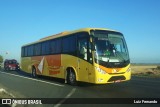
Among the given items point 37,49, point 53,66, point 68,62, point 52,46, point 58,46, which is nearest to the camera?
point 68,62

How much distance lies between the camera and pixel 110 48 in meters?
17.2

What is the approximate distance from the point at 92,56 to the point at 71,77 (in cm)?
335

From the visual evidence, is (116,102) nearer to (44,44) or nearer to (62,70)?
(62,70)

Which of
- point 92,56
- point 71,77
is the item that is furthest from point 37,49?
point 92,56

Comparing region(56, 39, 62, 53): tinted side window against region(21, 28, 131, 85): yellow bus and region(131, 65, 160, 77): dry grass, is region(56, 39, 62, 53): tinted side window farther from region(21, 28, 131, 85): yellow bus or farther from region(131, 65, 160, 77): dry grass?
region(131, 65, 160, 77): dry grass

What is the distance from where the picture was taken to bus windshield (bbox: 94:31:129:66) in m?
16.8

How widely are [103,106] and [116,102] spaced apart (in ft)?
3.12

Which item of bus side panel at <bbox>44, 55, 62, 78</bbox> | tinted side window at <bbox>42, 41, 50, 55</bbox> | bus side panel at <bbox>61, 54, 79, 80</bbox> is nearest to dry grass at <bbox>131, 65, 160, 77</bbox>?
tinted side window at <bbox>42, 41, 50, 55</bbox>

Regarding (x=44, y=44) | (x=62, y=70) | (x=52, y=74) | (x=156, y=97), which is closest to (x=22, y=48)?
(x=44, y=44)

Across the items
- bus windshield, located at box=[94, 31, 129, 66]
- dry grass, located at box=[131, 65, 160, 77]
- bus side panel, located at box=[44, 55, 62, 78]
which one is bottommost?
dry grass, located at box=[131, 65, 160, 77]

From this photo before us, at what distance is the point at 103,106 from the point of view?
38.4 ft

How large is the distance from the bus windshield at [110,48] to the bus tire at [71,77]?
10.2 ft

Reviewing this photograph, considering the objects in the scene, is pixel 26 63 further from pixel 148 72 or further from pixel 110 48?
pixel 110 48

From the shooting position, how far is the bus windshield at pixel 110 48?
16847 millimetres
